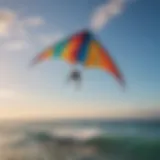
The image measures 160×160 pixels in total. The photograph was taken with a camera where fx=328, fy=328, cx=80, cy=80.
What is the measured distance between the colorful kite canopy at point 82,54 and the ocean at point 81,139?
0.22 m

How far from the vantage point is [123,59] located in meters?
1.43

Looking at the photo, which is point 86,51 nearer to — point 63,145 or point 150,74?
point 150,74

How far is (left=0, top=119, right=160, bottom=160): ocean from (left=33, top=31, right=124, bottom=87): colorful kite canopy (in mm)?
222

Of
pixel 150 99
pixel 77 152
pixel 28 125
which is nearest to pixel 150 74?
pixel 150 99

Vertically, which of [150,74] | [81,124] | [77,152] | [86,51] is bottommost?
[77,152]

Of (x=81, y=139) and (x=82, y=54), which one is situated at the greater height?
Answer: (x=82, y=54)

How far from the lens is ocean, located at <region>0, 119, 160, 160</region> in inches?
54.4

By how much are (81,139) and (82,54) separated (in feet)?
1.20

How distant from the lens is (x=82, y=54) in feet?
4.66

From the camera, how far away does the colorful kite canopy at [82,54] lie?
1419mm

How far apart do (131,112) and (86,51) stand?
33 centimetres

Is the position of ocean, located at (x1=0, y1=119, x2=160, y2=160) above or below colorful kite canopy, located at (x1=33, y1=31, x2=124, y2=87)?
below

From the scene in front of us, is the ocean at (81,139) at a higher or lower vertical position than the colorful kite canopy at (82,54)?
lower

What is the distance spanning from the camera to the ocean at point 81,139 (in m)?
1.38
